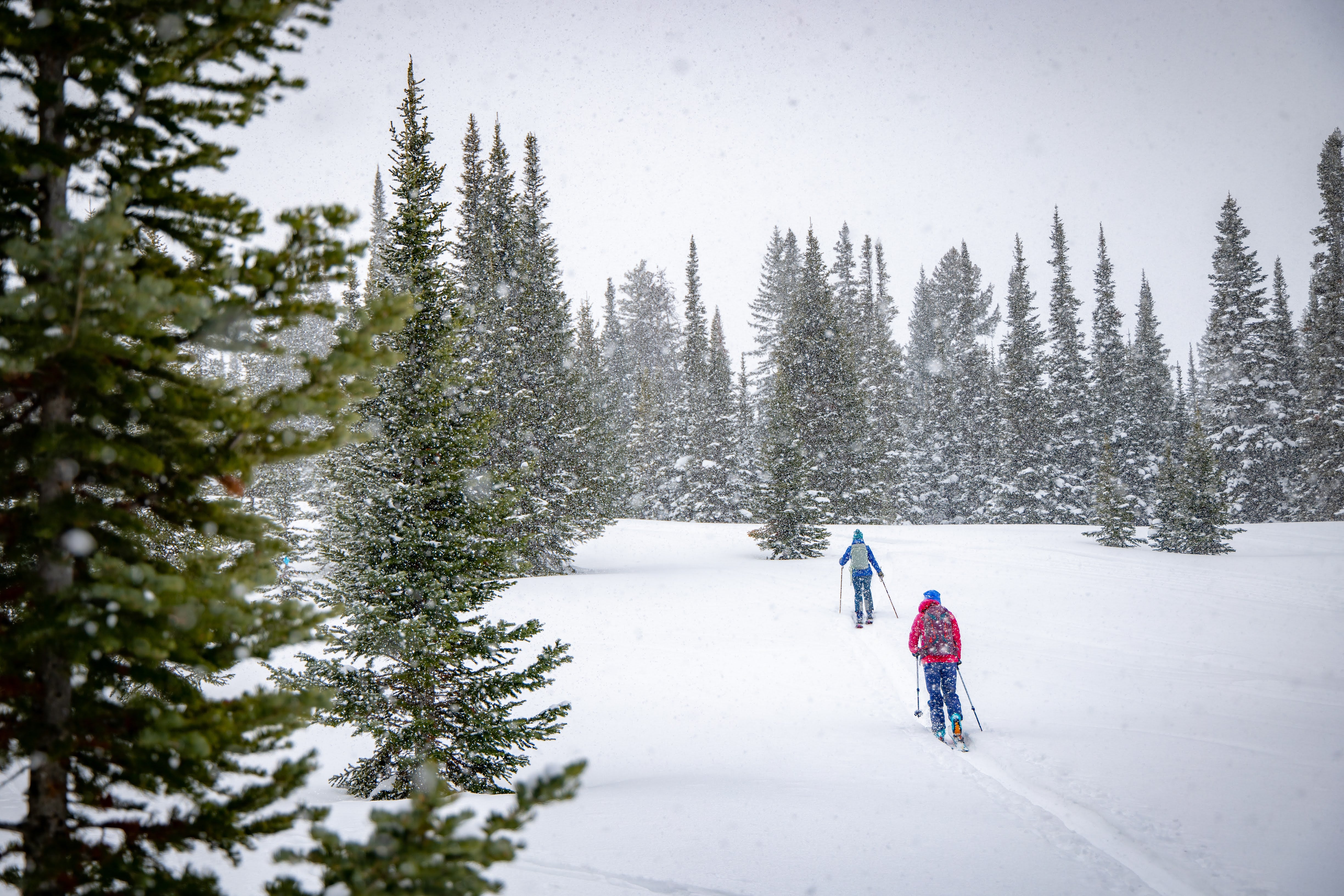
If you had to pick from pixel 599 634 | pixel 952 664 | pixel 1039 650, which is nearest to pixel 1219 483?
pixel 1039 650

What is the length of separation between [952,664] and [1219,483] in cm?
1970

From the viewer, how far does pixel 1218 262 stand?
38.4 m

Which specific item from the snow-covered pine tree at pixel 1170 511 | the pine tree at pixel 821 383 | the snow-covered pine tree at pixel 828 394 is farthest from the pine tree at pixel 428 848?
the snow-covered pine tree at pixel 828 394

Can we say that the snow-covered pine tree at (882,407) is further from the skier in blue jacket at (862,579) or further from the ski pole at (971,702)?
the ski pole at (971,702)

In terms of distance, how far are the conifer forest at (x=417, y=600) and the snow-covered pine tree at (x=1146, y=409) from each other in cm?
1656

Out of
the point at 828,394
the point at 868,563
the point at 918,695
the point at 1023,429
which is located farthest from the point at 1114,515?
the point at 918,695

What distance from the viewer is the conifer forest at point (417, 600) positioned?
2416 millimetres

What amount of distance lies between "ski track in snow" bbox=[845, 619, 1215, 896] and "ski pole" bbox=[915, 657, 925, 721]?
239mm

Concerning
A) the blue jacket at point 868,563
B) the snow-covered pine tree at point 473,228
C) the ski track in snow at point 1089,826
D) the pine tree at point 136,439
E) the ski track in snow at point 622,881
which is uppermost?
the snow-covered pine tree at point 473,228

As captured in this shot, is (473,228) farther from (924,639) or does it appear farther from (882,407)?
(882,407)

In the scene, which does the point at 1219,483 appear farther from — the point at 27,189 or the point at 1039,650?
the point at 27,189

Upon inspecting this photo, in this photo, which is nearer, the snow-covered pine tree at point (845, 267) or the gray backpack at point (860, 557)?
the gray backpack at point (860, 557)

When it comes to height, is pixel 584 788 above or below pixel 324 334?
below

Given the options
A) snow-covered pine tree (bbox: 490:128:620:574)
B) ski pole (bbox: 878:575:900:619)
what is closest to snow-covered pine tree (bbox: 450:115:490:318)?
snow-covered pine tree (bbox: 490:128:620:574)
